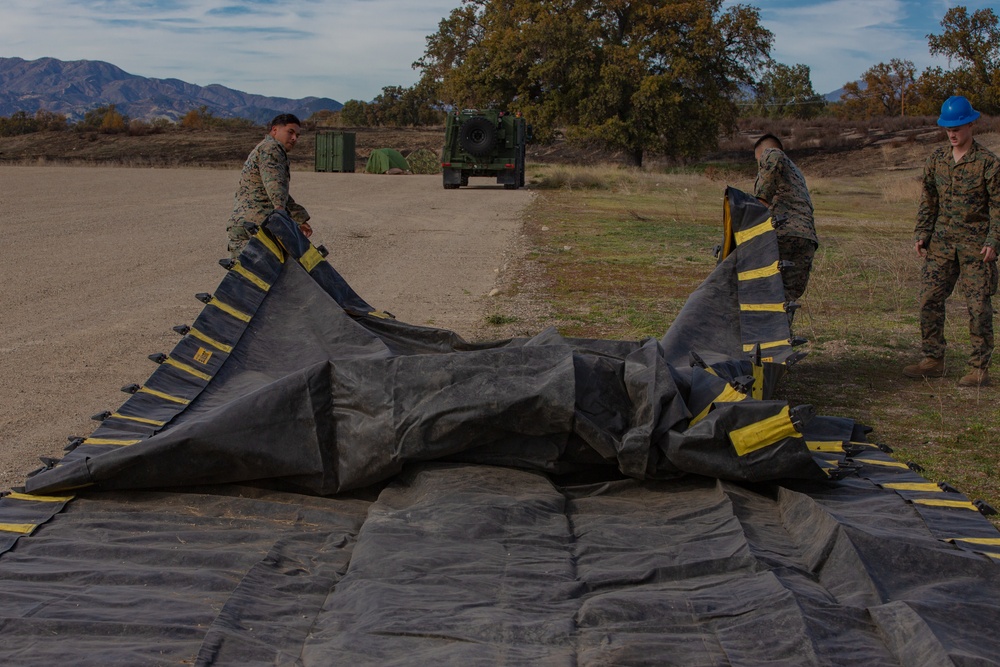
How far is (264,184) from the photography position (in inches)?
271

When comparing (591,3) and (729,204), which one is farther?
(591,3)

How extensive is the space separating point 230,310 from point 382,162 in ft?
114

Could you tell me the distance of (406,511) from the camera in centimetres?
361

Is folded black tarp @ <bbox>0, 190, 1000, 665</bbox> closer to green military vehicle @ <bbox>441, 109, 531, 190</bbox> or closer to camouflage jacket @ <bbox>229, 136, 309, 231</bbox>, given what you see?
camouflage jacket @ <bbox>229, 136, 309, 231</bbox>

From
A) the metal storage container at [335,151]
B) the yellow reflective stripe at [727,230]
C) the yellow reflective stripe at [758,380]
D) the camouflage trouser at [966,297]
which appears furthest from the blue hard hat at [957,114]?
the metal storage container at [335,151]

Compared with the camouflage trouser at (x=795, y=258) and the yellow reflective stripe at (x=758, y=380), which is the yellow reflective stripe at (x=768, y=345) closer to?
the yellow reflective stripe at (x=758, y=380)

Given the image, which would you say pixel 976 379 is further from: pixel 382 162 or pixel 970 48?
pixel 970 48

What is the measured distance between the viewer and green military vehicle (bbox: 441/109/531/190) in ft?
95.0

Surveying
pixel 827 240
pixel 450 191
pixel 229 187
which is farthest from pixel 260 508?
pixel 450 191

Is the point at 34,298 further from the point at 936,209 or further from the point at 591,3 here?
the point at 591,3

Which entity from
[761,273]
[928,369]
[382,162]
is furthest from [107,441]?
[382,162]

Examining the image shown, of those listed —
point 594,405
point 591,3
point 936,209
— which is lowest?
point 594,405

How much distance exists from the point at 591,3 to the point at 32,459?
1575 inches

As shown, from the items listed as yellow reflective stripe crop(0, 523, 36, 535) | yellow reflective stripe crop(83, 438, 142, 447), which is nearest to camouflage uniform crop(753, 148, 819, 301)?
yellow reflective stripe crop(83, 438, 142, 447)
